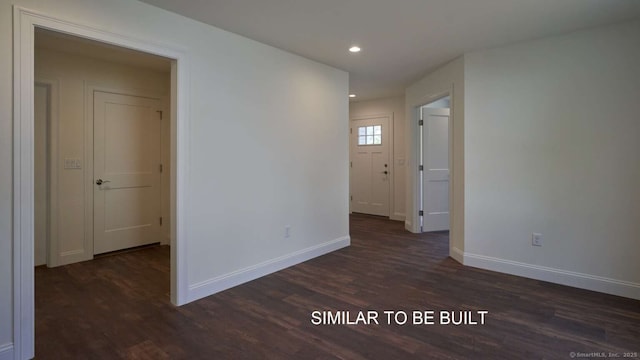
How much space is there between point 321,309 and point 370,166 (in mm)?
4886

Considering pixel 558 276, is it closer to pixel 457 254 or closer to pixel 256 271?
pixel 457 254

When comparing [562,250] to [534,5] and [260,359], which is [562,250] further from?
[260,359]

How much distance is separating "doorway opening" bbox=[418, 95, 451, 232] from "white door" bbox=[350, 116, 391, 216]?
1412 mm

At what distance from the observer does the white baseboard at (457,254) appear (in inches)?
158

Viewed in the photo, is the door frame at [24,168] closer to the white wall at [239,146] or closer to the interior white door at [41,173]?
the white wall at [239,146]

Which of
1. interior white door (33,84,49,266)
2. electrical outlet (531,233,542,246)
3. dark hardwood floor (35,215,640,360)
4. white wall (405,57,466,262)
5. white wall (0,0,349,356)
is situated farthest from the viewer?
white wall (405,57,466,262)

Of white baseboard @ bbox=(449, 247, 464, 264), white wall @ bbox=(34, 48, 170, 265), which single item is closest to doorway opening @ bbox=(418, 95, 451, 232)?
white baseboard @ bbox=(449, 247, 464, 264)

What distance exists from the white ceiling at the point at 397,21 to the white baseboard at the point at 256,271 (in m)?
2.29

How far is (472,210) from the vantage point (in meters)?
3.90

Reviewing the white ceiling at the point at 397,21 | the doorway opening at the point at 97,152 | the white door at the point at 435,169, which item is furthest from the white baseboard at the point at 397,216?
the doorway opening at the point at 97,152

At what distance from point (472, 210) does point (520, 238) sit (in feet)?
1.79

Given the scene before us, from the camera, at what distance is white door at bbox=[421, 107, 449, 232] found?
5.67m

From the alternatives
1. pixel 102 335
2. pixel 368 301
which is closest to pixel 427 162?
pixel 368 301

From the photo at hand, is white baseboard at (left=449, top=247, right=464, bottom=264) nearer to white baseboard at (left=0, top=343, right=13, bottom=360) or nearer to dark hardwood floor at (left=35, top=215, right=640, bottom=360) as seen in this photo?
dark hardwood floor at (left=35, top=215, right=640, bottom=360)
